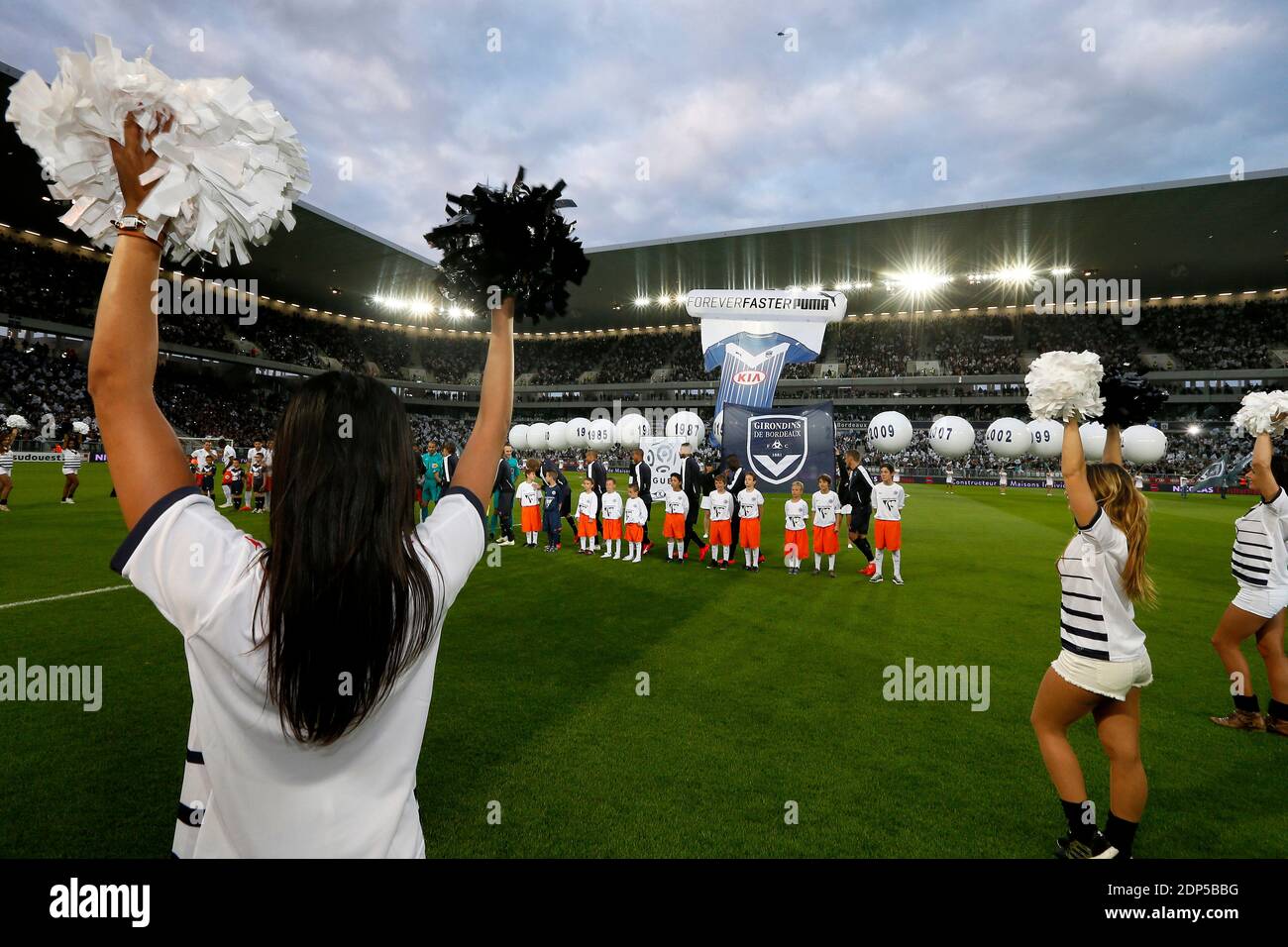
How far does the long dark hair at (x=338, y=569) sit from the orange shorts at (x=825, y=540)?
34.3 feet

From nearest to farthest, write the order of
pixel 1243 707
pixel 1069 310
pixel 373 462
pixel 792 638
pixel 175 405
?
1. pixel 373 462
2. pixel 1243 707
3. pixel 792 638
4. pixel 175 405
5. pixel 1069 310

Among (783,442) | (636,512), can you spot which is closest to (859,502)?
(636,512)

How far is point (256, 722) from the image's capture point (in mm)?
1049

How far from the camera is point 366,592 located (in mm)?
1053

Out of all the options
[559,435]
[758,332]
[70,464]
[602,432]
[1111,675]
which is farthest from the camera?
[559,435]

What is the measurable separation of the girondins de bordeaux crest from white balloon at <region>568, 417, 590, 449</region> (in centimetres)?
1326

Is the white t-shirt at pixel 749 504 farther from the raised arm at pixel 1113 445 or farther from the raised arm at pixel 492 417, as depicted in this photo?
the raised arm at pixel 492 417

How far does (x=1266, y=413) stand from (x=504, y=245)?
18.6ft

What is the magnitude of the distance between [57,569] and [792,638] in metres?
10.4

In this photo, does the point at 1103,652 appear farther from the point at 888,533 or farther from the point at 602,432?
the point at 602,432

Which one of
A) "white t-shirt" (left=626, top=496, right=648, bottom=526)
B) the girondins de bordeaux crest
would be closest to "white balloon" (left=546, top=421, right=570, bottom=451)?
the girondins de bordeaux crest
